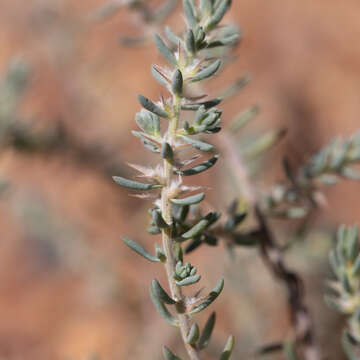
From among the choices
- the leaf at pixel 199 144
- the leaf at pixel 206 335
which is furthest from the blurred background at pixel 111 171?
the leaf at pixel 199 144

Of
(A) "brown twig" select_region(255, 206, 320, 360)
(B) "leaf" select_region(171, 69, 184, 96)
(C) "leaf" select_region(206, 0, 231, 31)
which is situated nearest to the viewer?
(B) "leaf" select_region(171, 69, 184, 96)

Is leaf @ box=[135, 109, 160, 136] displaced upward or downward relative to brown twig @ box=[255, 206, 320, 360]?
upward

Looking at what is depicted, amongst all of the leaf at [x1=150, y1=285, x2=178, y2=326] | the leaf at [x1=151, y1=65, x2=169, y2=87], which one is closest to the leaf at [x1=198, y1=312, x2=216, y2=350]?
the leaf at [x1=150, y1=285, x2=178, y2=326]

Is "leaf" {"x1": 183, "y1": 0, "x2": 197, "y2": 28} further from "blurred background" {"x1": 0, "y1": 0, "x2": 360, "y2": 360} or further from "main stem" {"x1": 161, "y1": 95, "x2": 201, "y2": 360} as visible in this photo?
"blurred background" {"x1": 0, "y1": 0, "x2": 360, "y2": 360}

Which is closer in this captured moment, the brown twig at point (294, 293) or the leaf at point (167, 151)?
the leaf at point (167, 151)

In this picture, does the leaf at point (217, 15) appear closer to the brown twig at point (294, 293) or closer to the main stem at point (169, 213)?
the main stem at point (169, 213)

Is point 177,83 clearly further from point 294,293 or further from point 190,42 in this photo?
point 294,293

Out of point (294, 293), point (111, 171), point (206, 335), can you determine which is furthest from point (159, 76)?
point (111, 171)
